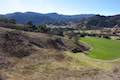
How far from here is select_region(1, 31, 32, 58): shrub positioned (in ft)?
168

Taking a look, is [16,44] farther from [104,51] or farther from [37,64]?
[104,51]

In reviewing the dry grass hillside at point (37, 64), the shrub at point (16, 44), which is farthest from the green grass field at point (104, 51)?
the shrub at point (16, 44)

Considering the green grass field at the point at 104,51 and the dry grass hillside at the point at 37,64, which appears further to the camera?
the green grass field at the point at 104,51

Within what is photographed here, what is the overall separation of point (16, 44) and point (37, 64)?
45.6 feet

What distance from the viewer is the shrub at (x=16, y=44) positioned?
5128 cm

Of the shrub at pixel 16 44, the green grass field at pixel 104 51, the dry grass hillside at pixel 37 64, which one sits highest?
the shrub at pixel 16 44

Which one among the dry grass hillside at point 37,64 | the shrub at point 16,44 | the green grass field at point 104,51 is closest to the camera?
the dry grass hillside at point 37,64

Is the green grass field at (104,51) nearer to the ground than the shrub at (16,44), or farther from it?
nearer to the ground

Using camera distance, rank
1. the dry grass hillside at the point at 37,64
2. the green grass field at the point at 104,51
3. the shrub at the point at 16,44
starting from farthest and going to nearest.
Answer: the green grass field at the point at 104,51, the shrub at the point at 16,44, the dry grass hillside at the point at 37,64

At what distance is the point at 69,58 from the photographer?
52625 mm

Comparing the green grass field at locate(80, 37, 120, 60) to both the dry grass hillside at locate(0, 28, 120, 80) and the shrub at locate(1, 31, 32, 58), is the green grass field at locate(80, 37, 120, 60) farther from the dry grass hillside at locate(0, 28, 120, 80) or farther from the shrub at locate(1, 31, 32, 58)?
the shrub at locate(1, 31, 32, 58)

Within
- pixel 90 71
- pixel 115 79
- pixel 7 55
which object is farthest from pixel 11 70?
pixel 115 79

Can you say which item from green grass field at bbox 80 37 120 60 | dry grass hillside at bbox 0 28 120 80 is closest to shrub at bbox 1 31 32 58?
dry grass hillside at bbox 0 28 120 80

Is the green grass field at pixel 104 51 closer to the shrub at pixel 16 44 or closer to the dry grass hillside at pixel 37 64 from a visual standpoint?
the dry grass hillside at pixel 37 64
